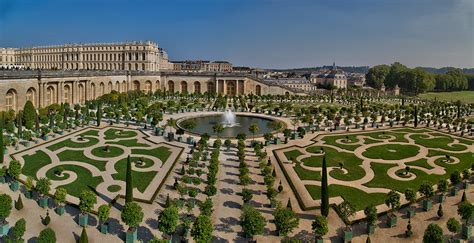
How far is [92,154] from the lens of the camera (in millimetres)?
39625

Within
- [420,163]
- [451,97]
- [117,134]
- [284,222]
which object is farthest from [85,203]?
[451,97]

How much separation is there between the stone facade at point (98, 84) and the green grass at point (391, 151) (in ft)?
164

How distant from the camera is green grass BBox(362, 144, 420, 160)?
41.5 meters

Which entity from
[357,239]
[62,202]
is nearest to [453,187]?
[357,239]

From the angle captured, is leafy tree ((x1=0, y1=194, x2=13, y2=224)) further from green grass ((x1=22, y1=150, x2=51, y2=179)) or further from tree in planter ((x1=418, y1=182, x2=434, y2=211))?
tree in planter ((x1=418, y1=182, x2=434, y2=211))

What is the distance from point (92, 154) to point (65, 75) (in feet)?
115

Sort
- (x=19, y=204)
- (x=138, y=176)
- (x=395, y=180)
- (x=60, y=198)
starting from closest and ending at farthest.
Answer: (x=60, y=198) < (x=19, y=204) < (x=138, y=176) < (x=395, y=180)

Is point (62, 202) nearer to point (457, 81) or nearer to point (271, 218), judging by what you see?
point (271, 218)

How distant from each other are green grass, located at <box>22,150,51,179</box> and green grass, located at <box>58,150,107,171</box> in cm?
142

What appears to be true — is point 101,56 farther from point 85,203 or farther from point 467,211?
point 467,211

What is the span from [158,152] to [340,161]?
760 inches

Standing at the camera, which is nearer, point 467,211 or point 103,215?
point 103,215

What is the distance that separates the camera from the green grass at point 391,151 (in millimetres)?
41531

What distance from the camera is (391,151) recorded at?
4378 cm
